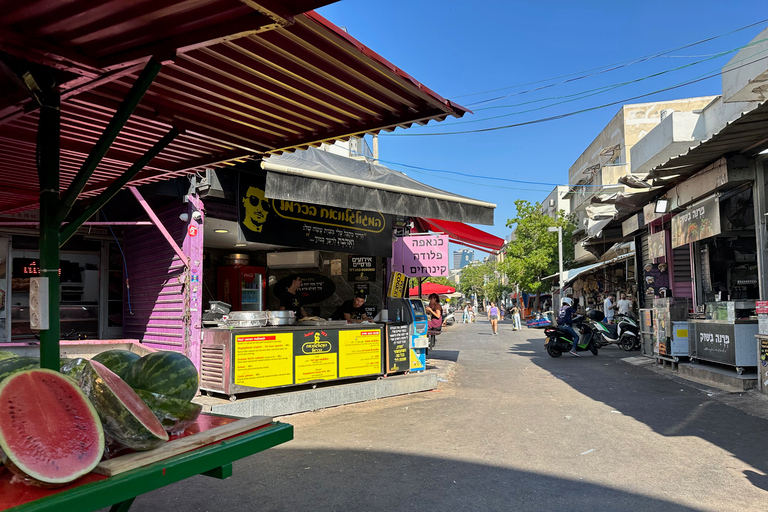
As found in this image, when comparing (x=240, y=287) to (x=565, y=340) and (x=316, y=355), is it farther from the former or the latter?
(x=565, y=340)

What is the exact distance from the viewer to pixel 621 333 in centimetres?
1703

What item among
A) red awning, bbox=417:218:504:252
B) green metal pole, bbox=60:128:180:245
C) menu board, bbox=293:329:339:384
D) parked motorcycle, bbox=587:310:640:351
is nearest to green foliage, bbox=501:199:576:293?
parked motorcycle, bbox=587:310:640:351

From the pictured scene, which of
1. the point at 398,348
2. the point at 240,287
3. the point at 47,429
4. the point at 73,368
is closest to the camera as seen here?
the point at 47,429

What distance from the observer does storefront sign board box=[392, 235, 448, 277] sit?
1221 centimetres

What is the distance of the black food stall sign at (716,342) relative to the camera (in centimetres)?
948

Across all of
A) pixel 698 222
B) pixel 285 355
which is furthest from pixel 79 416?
pixel 698 222

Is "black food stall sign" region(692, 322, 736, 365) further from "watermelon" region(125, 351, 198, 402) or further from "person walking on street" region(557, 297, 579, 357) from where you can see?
"watermelon" region(125, 351, 198, 402)

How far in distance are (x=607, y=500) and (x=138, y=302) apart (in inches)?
327

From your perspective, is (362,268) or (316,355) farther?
(362,268)

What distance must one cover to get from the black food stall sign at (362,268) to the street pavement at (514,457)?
3.80 m

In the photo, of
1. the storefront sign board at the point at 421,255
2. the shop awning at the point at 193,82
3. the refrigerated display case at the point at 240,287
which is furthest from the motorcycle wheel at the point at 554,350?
the shop awning at the point at 193,82

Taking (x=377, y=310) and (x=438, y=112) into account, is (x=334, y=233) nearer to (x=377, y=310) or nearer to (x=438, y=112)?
(x=377, y=310)

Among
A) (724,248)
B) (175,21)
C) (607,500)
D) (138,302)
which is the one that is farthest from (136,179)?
(724,248)

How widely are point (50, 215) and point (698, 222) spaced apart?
1197 cm
